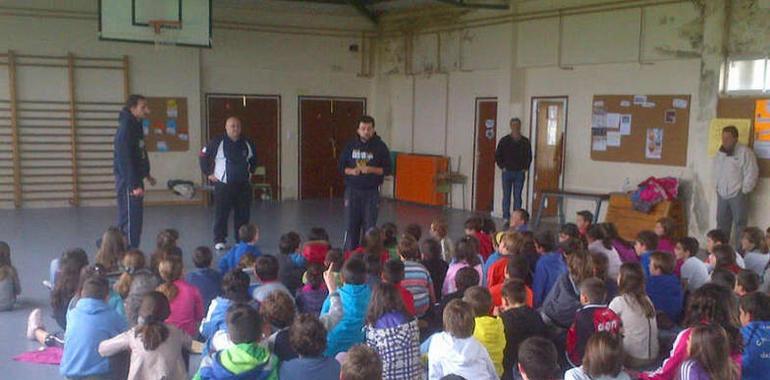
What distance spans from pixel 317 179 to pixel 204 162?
17.7 feet

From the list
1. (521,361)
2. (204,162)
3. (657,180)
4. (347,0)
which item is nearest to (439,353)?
(521,361)

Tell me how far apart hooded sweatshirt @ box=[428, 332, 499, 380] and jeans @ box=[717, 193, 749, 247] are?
5.34 m

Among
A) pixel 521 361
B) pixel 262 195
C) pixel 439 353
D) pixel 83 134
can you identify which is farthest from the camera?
pixel 262 195

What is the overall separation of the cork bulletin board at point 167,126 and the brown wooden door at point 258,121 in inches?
20.0

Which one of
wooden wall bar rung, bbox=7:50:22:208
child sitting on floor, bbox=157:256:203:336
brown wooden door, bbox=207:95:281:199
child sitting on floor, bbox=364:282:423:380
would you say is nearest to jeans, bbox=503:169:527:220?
brown wooden door, bbox=207:95:281:199

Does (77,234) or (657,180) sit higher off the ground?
(657,180)

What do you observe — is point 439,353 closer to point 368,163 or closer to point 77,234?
point 368,163

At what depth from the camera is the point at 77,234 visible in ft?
26.5

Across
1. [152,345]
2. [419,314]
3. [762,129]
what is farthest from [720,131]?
[152,345]

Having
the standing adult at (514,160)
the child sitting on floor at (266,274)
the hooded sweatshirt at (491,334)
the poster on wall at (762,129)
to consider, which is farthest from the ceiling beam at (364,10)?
the hooded sweatshirt at (491,334)

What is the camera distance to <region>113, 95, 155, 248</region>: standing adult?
6.21 metres

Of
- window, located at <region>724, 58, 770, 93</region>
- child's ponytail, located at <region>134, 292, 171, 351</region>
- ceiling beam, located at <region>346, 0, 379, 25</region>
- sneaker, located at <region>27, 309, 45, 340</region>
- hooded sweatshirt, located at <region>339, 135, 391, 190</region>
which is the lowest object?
sneaker, located at <region>27, 309, 45, 340</region>

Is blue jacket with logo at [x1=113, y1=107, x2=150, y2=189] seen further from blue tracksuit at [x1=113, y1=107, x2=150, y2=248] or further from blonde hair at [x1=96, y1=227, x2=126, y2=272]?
blonde hair at [x1=96, y1=227, x2=126, y2=272]

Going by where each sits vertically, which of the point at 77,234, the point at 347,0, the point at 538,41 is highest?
the point at 347,0
